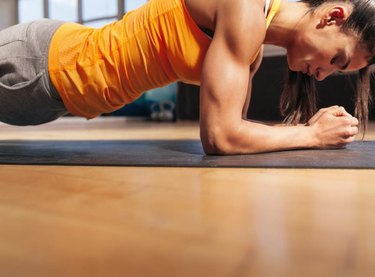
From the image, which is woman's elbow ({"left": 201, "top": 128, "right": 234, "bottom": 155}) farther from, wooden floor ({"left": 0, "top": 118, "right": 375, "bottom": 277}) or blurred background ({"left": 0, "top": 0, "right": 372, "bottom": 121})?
blurred background ({"left": 0, "top": 0, "right": 372, "bottom": 121})

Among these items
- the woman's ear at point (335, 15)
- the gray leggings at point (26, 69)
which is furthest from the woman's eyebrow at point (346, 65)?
the gray leggings at point (26, 69)

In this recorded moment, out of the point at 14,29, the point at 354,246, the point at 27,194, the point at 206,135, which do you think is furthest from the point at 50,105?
the point at 354,246

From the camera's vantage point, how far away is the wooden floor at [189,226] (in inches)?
15.9

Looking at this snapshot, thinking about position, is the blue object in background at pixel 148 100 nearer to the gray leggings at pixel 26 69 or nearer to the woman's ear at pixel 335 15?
the gray leggings at pixel 26 69

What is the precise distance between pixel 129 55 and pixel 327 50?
0.56 meters

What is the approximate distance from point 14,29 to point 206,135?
A: 713 millimetres

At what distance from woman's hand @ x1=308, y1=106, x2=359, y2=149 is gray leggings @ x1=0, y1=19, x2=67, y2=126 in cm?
78

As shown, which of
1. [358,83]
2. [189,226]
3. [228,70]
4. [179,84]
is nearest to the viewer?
[189,226]

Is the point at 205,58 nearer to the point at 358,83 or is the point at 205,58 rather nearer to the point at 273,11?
the point at 273,11

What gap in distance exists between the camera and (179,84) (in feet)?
15.3

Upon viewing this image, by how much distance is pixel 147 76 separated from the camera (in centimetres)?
127

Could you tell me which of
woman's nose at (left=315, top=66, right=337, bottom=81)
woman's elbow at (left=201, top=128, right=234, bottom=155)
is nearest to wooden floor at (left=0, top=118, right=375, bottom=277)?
woman's elbow at (left=201, top=128, right=234, bottom=155)

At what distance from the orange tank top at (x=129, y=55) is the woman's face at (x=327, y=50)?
0.13 meters

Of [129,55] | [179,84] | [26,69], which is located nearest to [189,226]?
[129,55]
